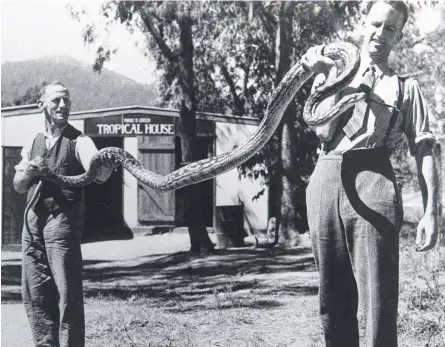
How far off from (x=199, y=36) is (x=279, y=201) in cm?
142

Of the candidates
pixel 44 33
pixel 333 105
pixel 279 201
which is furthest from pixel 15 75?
pixel 333 105

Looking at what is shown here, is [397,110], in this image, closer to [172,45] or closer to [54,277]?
[54,277]

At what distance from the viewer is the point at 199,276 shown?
3.90 metres

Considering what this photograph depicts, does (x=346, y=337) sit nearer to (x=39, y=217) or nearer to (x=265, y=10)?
(x=39, y=217)

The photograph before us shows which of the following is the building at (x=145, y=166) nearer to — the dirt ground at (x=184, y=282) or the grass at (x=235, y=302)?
the dirt ground at (x=184, y=282)

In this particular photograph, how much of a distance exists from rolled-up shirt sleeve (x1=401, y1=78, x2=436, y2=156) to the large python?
0.21 metres

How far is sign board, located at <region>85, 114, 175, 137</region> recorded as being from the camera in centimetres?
373

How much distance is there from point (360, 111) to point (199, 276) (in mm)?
2092

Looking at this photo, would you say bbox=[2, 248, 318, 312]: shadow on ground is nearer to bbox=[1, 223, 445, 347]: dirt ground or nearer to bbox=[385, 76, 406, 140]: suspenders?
bbox=[1, 223, 445, 347]: dirt ground

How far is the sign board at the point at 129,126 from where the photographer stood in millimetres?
3730

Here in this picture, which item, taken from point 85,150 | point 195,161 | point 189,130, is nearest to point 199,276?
point 195,161

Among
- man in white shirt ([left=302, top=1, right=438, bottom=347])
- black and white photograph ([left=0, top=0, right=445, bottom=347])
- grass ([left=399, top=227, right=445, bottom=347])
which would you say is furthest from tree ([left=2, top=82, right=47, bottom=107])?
grass ([left=399, top=227, right=445, bottom=347])

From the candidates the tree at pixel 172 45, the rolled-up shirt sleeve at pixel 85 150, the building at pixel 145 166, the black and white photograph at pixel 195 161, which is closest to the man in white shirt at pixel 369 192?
the black and white photograph at pixel 195 161

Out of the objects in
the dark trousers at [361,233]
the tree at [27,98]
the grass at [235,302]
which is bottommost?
the grass at [235,302]
